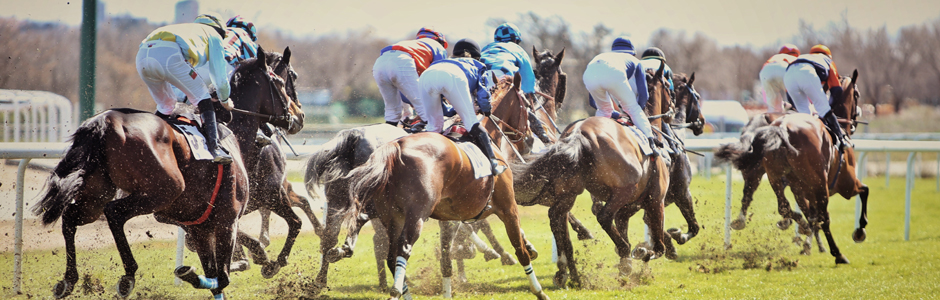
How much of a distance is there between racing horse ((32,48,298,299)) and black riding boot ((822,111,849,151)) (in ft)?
20.0

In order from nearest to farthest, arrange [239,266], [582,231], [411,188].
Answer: [411,188] < [239,266] < [582,231]

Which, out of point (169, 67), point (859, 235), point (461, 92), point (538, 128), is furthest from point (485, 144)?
point (859, 235)

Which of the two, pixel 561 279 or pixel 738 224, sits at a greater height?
pixel 561 279

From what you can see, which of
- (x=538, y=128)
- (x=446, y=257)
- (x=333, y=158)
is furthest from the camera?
(x=538, y=128)

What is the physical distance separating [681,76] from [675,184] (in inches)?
57.4

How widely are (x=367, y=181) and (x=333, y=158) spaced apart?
36.1 inches

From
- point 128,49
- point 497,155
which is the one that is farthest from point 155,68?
point 128,49

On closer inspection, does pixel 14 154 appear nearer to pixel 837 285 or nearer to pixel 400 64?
pixel 400 64

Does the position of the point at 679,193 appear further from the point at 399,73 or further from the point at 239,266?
the point at 239,266

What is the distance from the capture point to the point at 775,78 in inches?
331

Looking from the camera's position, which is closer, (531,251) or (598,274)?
(531,251)

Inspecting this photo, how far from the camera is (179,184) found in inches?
153

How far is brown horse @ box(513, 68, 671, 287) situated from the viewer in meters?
5.53

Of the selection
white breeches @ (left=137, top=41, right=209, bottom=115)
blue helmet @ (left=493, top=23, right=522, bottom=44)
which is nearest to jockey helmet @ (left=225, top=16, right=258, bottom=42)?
white breeches @ (left=137, top=41, right=209, bottom=115)
